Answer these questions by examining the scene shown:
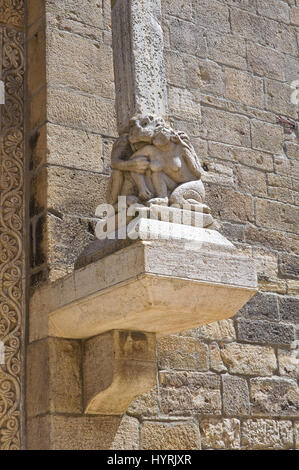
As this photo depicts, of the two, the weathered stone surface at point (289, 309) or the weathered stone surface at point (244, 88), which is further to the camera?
the weathered stone surface at point (244, 88)

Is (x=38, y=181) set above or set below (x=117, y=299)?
above

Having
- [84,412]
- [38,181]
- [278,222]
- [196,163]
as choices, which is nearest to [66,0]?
[38,181]

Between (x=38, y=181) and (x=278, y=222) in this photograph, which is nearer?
(x=38, y=181)

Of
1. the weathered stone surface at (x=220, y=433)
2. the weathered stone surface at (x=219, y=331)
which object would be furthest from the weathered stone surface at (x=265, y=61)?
the weathered stone surface at (x=220, y=433)

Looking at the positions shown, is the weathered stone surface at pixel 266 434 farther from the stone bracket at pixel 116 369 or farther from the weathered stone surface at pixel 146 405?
the stone bracket at pixel 116 369

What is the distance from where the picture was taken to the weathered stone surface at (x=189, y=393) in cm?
405

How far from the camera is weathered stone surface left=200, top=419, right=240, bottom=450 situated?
413 cm

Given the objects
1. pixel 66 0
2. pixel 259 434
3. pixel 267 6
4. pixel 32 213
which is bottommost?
pixel 259 434

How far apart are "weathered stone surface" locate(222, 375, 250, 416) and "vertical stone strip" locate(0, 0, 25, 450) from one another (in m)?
1.11

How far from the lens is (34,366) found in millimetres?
3703

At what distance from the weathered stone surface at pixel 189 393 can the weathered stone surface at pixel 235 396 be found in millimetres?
45

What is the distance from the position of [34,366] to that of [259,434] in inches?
51.8

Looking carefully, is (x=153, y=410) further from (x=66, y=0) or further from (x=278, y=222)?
(x=66, y=0)

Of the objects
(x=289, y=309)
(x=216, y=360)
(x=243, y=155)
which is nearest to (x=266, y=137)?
(x=243, y=155)
